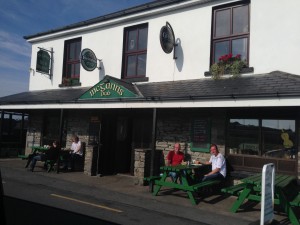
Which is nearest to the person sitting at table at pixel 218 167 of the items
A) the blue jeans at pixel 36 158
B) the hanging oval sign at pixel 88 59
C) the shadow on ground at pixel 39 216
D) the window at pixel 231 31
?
the window at pixel 231 31

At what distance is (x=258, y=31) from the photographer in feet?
28.2

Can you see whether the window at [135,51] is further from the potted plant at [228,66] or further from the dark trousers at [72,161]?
the dark trousers at [72,161]

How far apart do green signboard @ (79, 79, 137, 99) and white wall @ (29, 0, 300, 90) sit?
173 centimetres

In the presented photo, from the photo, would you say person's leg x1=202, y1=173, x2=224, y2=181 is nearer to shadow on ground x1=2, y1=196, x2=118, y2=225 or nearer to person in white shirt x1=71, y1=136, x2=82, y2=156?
shadow on ground x1=2, y1=196, x2=118, y2=225

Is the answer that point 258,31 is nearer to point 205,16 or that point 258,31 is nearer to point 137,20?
point 205,16

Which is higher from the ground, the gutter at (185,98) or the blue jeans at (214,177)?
the gutter at (185,98)

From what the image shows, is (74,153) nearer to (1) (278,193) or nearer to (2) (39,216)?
(2) (39,216)

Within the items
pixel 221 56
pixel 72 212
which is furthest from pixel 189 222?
pixel 221 56

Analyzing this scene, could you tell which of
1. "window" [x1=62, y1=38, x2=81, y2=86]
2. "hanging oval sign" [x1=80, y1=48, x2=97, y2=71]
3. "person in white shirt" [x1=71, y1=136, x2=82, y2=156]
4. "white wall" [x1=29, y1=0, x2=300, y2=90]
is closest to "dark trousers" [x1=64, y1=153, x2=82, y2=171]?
"person in white shirt" [x1=71, y1=136, x2=82, y2=156]

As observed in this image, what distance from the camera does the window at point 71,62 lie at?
13.0 m

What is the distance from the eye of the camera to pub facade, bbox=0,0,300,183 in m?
7.84

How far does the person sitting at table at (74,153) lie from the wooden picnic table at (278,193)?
6437 mm

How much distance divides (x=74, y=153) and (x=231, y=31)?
667cm

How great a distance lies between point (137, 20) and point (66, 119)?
4.91 m
